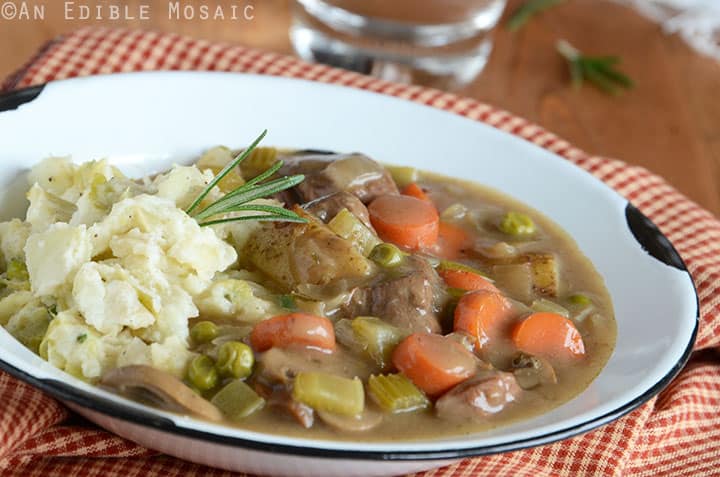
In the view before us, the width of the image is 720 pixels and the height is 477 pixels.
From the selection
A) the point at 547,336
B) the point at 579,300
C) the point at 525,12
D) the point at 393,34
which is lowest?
the point at 525,12

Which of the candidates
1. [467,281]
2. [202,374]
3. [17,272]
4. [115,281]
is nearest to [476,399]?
[467,281]

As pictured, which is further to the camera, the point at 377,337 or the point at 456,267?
the point at 456,267

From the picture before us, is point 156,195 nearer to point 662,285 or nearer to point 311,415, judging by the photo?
point 311,415

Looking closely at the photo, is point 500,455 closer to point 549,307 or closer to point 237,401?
point 549,307

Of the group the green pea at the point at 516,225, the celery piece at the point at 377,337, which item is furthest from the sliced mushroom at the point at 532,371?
the green pea at the point at 516,225

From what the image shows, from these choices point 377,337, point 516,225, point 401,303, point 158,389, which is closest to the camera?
point 158,389

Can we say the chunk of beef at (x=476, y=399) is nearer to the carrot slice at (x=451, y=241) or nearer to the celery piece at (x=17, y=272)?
the carrot slice at (x=451, y=241)
